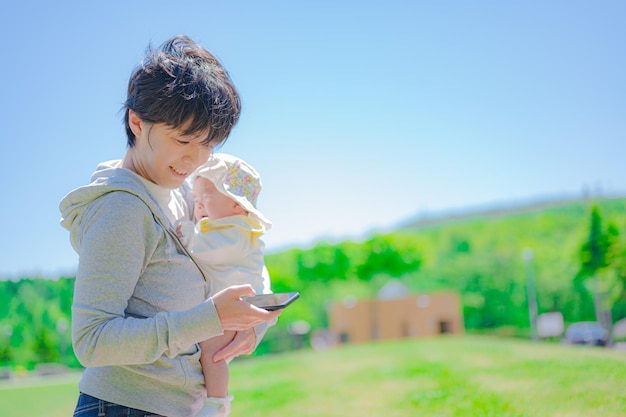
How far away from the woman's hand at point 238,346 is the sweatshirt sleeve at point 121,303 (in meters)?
0.17

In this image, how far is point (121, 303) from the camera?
1.16 m

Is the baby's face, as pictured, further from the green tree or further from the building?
the building

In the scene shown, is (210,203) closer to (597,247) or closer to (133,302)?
(133,302)

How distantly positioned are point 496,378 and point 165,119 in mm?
6398

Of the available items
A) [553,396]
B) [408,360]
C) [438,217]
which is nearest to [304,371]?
[408,360]

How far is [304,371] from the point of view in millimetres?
11266

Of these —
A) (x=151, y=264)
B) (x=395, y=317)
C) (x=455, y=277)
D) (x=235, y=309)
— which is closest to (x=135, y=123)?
(x=151, y=264)

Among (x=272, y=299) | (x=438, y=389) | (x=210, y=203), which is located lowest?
(x=438, y=389)

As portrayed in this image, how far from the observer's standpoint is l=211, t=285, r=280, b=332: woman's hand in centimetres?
113

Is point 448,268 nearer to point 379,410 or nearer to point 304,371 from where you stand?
point 304,371

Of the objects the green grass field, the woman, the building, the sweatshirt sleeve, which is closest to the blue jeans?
the woman

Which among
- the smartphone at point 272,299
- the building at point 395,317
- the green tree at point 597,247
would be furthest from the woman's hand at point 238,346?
the building at point 395,317

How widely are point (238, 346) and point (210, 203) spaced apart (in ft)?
1.50

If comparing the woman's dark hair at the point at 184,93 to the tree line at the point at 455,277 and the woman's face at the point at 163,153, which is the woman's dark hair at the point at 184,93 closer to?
the woman's face at the point at 163,153
